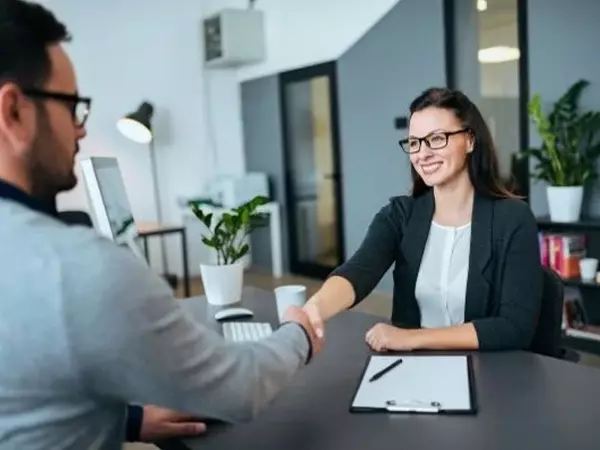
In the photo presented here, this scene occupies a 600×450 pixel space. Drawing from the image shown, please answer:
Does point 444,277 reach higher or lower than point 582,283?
higher

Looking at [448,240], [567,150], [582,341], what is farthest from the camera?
[567,150]

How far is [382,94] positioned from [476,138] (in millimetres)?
3689

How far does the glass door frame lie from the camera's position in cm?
595

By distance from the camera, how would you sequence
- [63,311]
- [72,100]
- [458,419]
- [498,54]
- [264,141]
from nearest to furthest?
[63,311], [72,100], [458,419], [498,54], [264,141]

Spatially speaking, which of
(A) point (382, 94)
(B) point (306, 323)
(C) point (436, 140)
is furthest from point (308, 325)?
(A) point (382, 94)

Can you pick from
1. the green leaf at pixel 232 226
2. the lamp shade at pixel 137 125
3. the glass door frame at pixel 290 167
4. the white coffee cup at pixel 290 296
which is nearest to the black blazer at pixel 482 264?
the white coffee cup at pixel 290 296

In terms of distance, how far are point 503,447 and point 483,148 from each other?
101 cm

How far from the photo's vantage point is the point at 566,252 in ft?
12.6

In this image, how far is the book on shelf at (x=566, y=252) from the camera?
3.84 metres

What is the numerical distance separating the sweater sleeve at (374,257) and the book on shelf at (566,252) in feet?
7.26

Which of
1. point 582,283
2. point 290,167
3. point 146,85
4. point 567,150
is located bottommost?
point 582,283

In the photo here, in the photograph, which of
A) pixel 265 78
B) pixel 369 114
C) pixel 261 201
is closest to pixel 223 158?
pixel 265 78

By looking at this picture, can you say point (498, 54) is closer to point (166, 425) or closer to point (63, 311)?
point (166, 425)

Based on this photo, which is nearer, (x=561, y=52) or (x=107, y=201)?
(x=107, y=201)
